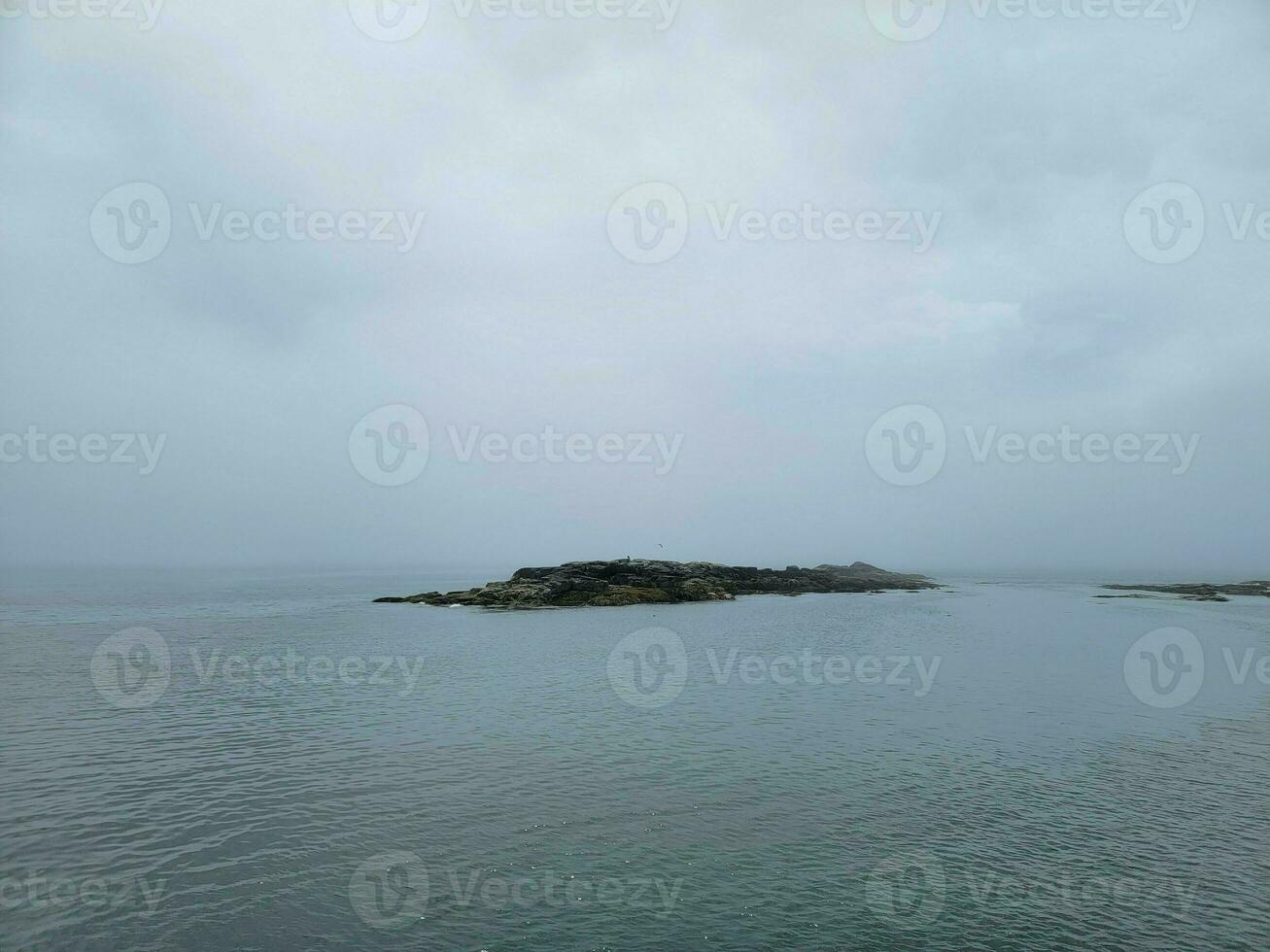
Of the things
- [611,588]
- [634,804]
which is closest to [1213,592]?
[611,588]

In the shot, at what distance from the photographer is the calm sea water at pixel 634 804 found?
58.2 ft

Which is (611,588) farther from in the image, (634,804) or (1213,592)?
(1213,592)

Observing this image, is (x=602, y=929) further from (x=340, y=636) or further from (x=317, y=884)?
(x=340, y=636)

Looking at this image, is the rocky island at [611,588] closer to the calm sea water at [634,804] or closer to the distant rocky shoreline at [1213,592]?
the calm sea water at [634,804]

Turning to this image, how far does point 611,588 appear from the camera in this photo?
124m

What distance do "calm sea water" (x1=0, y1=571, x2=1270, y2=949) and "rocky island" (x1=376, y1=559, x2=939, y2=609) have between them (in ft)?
189

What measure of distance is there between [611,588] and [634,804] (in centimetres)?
9861

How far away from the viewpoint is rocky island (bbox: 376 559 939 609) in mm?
117688

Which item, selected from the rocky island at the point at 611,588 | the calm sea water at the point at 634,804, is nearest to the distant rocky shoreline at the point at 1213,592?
the rocky island at the point at 611,588

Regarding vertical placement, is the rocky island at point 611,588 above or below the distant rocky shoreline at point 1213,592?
above

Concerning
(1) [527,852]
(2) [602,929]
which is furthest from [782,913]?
(1) [527,852]

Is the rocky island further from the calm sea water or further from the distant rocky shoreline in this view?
the distant rocky shoreline

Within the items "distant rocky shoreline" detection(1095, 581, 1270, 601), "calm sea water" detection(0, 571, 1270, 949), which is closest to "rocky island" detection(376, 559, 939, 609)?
"calm sea water" detection(0, 571, 1270, 949)

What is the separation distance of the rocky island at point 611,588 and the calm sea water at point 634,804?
57591 mm
